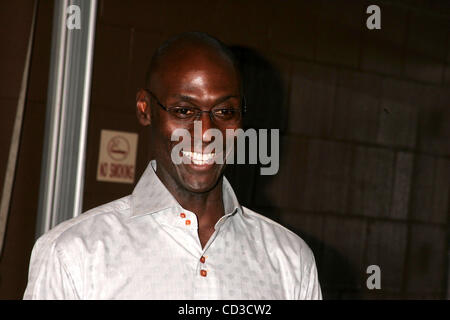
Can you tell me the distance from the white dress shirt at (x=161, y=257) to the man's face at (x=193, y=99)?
1.9 inches

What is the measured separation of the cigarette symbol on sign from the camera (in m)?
2.10

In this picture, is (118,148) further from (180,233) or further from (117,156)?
(180,233)

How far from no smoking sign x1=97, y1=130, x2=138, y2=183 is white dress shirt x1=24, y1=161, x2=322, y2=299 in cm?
97

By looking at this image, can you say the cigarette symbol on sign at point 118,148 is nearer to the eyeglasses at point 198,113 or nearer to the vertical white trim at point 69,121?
the vertical white trim at point 69,121

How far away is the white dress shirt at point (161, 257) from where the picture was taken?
95cm

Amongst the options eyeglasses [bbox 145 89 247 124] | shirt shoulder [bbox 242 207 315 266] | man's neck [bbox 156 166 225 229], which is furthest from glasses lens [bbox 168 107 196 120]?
shirt shoulder [bbox 242 207 315 266]

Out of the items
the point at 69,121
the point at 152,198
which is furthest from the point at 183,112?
the point at 69,121

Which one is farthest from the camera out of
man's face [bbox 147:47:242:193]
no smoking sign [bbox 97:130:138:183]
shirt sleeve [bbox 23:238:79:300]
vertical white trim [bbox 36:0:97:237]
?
no smoking sign [bbox 97:130:138:183]

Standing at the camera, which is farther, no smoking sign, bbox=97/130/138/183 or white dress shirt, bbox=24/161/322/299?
no smoking sign, bbox=97/130/138/183

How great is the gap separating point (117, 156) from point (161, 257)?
3.71 ft

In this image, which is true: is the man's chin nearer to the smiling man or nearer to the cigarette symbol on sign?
the smiling man

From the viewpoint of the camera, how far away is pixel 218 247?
41.8 inches

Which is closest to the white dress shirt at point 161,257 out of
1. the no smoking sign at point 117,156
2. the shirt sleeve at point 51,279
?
the shirt sleeve at point 51,279

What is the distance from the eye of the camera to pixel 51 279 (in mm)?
934
